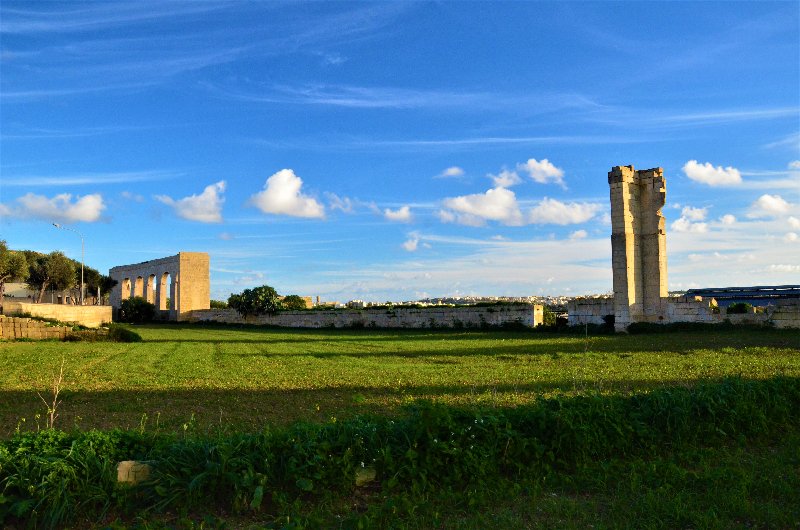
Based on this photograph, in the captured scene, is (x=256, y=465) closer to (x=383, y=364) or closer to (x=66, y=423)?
(x=66, y=423)

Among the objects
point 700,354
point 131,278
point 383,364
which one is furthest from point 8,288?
point 700,354

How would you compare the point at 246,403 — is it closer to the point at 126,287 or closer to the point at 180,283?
the point at 180,283

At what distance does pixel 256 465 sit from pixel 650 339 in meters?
17.8

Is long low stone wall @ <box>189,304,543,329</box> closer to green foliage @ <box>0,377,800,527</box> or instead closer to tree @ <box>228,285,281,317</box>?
tree @ <box>228,285,281,317</box>

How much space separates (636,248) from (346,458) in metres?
21.2

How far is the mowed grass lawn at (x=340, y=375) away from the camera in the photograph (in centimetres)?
867

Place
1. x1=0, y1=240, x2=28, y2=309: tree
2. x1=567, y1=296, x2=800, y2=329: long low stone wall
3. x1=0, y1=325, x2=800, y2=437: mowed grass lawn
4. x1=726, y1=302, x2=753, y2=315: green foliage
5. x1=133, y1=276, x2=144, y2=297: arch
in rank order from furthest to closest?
x1=133, y1=276, x2=144, y2=297: arch
x1=0, y1=240, x2=28, y2=309: tree
x1=726, y1=302, x2=753, y2=315: green foliage
x1=567, y1=296, x2=800, y2=329: long low stone wall
x1=0, y1=325, x2=800, y2=437: mowed grass lawn

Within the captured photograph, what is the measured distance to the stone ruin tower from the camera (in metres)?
23.2

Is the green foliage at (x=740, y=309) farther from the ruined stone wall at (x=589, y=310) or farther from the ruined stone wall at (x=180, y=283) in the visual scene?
the ruined stone wall at (x=180, y=283)

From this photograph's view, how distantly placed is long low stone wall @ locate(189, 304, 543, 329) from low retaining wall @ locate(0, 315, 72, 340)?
1496 cm

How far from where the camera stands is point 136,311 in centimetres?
5094

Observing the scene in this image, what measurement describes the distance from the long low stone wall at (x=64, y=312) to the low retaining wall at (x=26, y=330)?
8.61 ft

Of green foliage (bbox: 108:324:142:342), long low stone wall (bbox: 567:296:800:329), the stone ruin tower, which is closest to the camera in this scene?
long low stone wall (bbox: 567:296:800:329)

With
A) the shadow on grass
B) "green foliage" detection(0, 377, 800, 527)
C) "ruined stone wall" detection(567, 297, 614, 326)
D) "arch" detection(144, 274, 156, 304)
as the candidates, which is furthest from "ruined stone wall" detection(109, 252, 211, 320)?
"green foliage" detection(0, 377, 800, 527)
